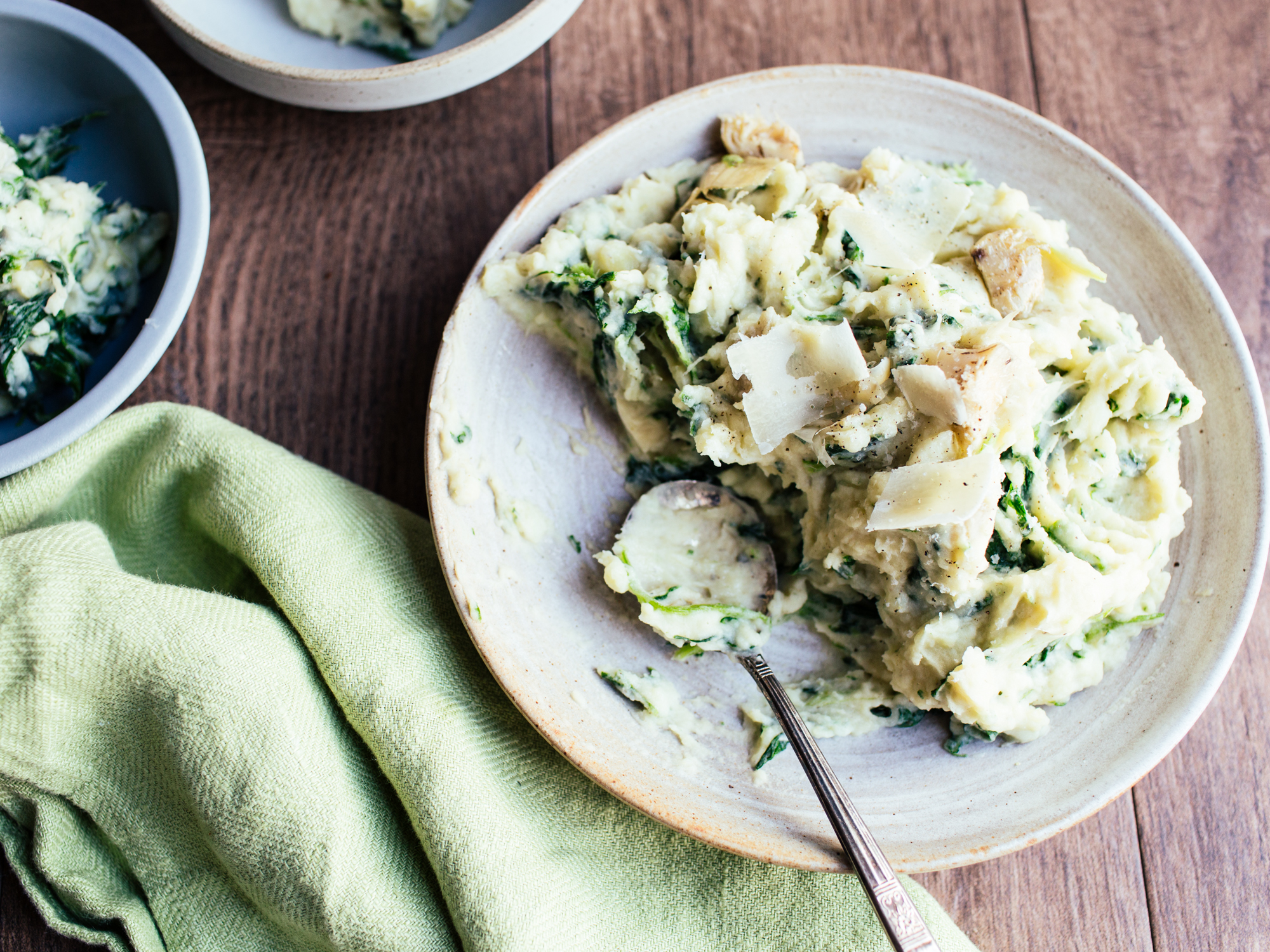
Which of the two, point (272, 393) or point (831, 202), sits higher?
point (831, 202)

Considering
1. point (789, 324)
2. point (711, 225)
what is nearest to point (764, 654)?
point (789, 324)

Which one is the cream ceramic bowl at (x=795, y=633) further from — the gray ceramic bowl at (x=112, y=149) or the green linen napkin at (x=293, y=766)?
the gray ceramic bowl at (x=112, y=149)

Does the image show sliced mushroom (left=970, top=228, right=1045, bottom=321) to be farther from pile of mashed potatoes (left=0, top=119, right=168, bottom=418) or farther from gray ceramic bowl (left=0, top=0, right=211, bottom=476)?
pile of mashed potatoes (left=0, top=119, right=168, bottom=418)

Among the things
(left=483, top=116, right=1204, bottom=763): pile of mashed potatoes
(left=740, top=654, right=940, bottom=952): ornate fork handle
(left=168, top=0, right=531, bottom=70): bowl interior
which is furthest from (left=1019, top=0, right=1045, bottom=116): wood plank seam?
(left=740, top=654, right=940, bottom=952): ornate fork handle

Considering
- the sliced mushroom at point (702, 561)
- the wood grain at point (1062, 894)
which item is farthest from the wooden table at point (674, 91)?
the sliced mushroom at point (702, 561)

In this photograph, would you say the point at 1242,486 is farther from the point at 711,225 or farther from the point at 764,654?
the point at 711,225

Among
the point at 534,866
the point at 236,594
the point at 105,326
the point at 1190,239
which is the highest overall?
the point at 1190,239
